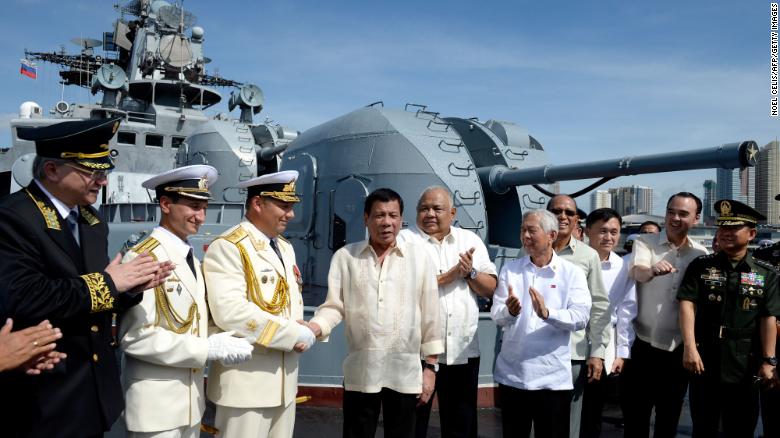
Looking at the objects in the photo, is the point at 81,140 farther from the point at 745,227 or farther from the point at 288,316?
the point at 745,227

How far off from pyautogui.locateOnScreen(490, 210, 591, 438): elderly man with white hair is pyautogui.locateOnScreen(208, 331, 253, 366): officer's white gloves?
4.50ft

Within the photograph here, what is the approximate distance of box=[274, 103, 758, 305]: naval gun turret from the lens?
5.57m

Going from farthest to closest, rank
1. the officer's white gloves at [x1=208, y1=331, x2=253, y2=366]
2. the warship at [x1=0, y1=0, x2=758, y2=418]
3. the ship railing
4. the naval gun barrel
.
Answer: the ship railing
the warship at [x1=0, y1=0, x2=758, y2=418]
the naval gun barrel
the officer's white gloves at [x1=208, y1=331, x2=253, y2=366]

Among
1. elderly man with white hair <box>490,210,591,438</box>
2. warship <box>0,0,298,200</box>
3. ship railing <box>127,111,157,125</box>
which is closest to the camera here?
elderly man with white hair <box>490,210,591,438</box>

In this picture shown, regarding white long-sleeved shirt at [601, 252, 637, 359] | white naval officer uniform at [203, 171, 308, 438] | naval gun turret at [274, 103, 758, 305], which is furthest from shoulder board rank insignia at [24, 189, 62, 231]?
naval gun turret at [274, 103, 758, 305]

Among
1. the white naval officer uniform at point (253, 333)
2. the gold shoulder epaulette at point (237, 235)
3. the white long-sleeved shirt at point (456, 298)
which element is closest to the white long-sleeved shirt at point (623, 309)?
the white long-sleeved shirt at point (456, 298)

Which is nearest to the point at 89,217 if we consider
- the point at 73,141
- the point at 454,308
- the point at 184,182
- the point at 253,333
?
the point at 73,141

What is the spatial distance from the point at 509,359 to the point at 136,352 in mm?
1844

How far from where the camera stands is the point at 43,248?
1.94 meters

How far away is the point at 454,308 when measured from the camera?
3.33 meters

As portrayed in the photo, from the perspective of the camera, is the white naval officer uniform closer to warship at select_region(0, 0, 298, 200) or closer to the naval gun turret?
the naval gun turret

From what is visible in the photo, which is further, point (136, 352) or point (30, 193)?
point (136, 352)

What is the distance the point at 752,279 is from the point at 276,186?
2623 millimetres

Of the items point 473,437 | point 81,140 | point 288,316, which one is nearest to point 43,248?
point 81,140
